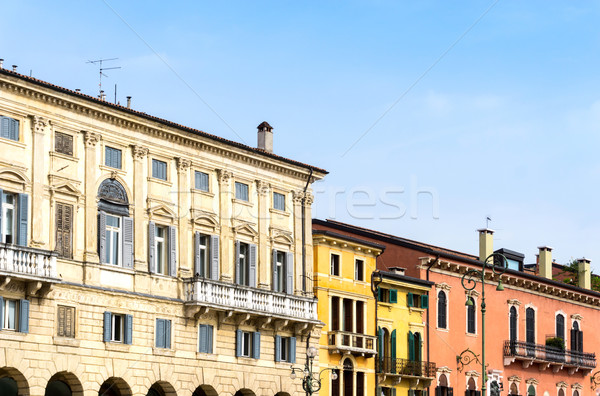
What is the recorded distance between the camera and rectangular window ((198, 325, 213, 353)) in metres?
47.5

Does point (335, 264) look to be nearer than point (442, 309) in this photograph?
Yes

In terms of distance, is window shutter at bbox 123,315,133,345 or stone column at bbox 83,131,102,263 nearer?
stone column at bbox 83,131,102,263

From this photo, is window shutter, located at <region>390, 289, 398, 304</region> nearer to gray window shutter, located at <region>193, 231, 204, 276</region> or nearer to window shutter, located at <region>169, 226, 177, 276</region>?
gray window shutter, located at <region>193, 231, 204, 276</region>

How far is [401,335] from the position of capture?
2325 inches

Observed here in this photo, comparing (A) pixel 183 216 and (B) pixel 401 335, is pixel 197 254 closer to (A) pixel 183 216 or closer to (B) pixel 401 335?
(A) pixel 183 216

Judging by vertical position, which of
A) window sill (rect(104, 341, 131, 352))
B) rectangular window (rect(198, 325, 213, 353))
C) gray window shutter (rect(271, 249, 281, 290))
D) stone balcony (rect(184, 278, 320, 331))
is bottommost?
window sill (rect(104, 341, 131, 352))

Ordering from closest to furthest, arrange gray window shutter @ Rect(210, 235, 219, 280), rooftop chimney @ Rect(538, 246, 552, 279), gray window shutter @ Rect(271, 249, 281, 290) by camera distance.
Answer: gray window shutter @ Rect(210, 235, 219, 280) < gray window shutter @ Rect(271, 249, 281, 290) < rooftop chimney @ Rect(538, 246, 552, 279)

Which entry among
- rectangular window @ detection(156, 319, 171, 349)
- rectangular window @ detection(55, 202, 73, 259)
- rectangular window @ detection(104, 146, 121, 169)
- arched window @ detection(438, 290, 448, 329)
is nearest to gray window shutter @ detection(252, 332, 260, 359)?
rectangular window @ detection(156, 319, 171, 349)

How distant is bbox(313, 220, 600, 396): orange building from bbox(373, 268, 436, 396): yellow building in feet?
3.05

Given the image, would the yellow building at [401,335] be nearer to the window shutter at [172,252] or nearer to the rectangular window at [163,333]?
the window shutter at [172,252]

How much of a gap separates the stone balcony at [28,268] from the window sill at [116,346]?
12.7 feet

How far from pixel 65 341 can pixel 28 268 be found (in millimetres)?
3225

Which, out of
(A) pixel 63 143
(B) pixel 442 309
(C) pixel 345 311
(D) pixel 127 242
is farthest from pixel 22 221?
(B) pixel 442 309

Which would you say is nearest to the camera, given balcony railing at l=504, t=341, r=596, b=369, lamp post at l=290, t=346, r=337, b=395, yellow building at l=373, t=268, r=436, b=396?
lamp post at l=290, t=346, r=337, b=395
